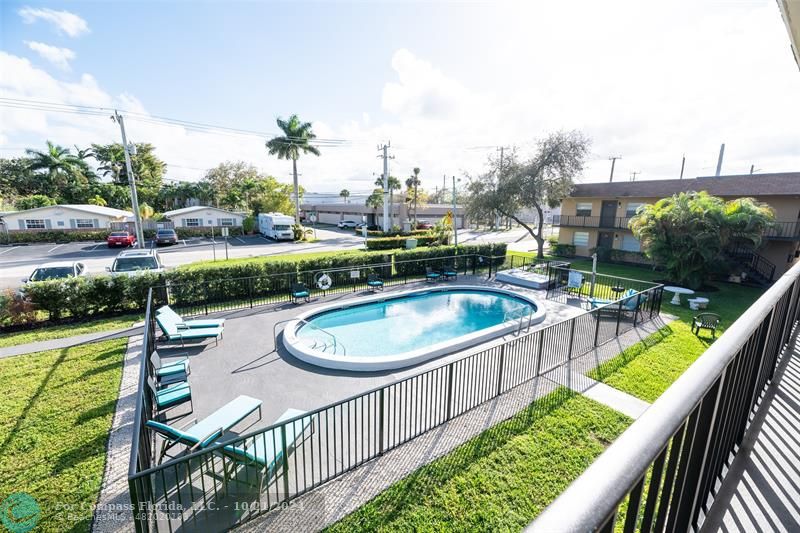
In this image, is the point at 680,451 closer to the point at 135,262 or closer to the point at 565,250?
the point at 135,262

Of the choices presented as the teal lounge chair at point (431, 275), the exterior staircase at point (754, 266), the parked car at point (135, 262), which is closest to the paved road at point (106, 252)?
the parked car at point (135, 262)

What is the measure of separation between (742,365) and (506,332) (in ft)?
29.5

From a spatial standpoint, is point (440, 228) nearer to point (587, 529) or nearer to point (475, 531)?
point (475, 531)

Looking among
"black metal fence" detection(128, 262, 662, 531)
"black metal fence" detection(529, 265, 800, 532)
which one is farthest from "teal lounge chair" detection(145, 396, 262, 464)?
"black metal fence" detection(529, 265, 800, 532)

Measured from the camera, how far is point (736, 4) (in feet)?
10.9

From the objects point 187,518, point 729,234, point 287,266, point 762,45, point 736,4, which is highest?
point 736,4

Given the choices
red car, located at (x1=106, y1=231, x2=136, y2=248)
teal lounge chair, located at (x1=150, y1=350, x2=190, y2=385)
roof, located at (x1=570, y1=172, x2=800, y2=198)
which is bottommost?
teal lounge chair, located at (x1=150, y1=350, x2=190, y2=385)

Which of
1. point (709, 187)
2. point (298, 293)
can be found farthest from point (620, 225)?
point (298, 293)

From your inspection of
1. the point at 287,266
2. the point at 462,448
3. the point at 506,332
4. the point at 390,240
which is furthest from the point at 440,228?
the point at 462,448

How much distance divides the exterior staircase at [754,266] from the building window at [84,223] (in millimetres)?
→ 47685

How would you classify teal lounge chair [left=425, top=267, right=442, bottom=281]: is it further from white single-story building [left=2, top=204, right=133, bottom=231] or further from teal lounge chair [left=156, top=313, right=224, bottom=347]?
white single-story building [left=2, top=204, right=133, bottom=231]

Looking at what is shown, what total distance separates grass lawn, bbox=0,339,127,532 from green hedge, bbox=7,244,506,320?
10.3ft

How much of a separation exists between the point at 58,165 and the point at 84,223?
16698mm

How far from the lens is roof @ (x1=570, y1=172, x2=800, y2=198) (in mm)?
18047
